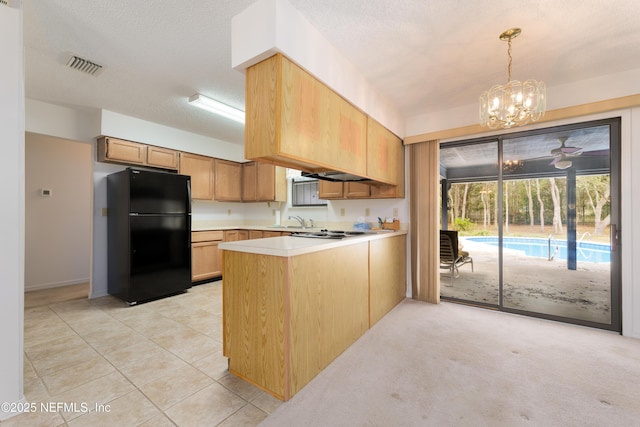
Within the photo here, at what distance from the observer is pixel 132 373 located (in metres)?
1.92

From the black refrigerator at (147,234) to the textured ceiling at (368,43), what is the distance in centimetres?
116

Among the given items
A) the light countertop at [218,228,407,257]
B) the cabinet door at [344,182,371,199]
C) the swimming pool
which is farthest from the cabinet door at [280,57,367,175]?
the swimming pool

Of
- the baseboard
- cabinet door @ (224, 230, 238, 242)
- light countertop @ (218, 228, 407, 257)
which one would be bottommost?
the baseboard

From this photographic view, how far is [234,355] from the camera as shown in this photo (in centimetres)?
193

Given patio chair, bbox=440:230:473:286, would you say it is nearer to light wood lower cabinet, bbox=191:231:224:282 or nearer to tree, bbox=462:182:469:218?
tree, bbox=462:182:469:218

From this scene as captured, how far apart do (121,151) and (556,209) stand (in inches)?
237

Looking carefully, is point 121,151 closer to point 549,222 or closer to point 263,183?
point 263,183

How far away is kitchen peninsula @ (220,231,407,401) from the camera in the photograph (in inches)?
65.3

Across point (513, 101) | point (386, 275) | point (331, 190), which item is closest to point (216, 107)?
point (331, 190)

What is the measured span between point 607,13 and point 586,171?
2.06 metres

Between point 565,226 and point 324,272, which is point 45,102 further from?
point 565,226

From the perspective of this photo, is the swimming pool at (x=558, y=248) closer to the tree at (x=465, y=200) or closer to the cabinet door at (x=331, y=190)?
the tree at (x=465, y=200)

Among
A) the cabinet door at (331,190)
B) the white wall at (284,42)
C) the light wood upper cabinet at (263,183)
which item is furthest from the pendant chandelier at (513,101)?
the light wood upper cabinet at (263,183)

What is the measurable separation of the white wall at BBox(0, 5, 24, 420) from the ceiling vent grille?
0.99 meters
